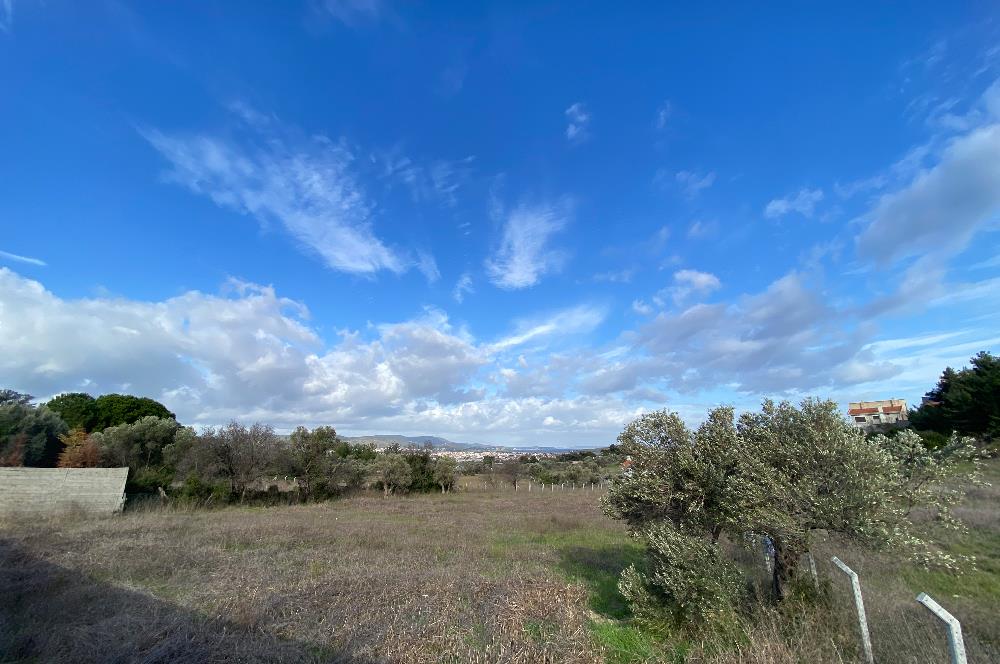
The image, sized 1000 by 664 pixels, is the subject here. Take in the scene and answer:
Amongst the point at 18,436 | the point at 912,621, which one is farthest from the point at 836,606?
the point at 18,436

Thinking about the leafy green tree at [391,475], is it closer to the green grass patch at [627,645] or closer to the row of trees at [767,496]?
the row of trees at [767,496]

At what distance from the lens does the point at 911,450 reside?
6.53 meters

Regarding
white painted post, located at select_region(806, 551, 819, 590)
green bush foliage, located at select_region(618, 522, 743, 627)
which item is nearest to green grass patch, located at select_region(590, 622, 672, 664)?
green bush foliage, located at select_region(618, 522, 743, 627)

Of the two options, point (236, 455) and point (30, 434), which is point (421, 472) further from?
point (30, 434)

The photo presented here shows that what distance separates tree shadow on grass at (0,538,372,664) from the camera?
5.42m

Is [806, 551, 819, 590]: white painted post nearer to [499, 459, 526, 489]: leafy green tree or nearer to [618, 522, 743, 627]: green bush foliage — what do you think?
[618, 522, 743, 627]: green bush foliage

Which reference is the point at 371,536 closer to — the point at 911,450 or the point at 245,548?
the point at 245,548

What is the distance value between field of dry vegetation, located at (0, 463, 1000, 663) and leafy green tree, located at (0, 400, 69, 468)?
74.6 feet

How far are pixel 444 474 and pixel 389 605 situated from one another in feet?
103

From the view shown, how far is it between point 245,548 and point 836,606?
46.5ft

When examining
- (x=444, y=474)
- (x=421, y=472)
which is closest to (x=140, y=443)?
(x=421, y=472)

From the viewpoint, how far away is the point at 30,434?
3122cm

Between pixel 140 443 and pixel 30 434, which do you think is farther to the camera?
pixel 140 443

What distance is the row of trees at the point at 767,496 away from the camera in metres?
5.93
